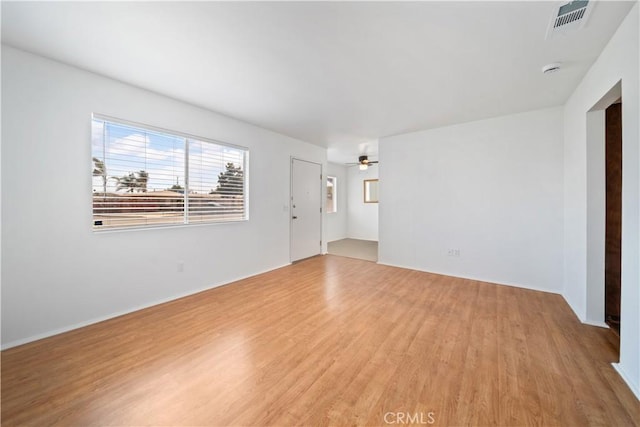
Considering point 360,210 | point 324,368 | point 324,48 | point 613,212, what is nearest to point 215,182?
point 324,48

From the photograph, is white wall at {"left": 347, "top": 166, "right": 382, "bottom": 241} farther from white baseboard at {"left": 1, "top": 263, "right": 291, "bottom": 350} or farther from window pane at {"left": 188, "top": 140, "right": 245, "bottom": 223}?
white baseboard at {"left": 1, "top": 263, "right": 291, "bottom": 350}

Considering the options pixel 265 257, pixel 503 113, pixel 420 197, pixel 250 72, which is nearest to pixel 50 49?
pixel 250 72

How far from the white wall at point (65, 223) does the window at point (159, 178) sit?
104 mm

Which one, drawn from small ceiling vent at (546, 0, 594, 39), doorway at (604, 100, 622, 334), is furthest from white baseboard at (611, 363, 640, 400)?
small ceiling vent at (546, 0, 594, 39)

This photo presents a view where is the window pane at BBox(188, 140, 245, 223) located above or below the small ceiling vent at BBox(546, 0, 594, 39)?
below

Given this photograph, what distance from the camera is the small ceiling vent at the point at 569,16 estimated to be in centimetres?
161

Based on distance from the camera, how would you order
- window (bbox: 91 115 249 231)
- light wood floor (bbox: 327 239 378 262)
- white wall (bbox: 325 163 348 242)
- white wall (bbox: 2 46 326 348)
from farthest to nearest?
1. white wall (bbox: 325 163 348 242)
2. light wood floor (bbox: 327 239 378 262)
3. window (bbox: 91 115 249 231)
4. white wall (bbox: 2 46 326 348)

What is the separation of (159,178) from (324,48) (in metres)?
2.44

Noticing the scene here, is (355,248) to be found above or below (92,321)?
above

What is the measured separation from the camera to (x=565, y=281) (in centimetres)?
317

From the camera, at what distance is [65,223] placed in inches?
92.6

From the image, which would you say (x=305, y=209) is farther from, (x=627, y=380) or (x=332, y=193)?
(x=627, y=380)

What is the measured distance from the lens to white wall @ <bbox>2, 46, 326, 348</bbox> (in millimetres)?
2094

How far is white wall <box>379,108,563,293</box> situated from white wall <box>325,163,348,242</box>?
2676mm
